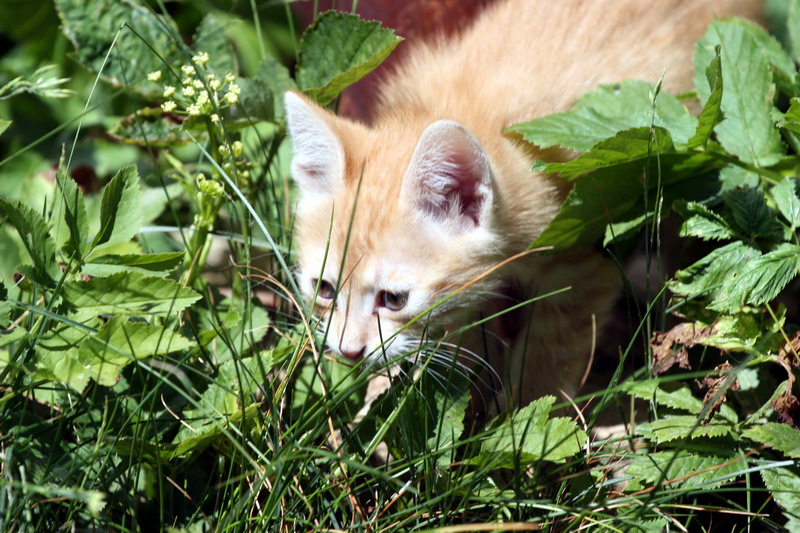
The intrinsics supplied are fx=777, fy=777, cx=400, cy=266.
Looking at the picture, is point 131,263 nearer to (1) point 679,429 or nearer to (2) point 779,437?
(1) point 679,429

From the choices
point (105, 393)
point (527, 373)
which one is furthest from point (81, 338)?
point (527, 373)

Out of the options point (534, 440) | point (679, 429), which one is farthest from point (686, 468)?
point (534, 440)

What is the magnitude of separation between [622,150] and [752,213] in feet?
1.01

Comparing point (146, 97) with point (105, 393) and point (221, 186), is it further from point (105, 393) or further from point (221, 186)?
point (105, 393)

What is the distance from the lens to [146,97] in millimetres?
2086

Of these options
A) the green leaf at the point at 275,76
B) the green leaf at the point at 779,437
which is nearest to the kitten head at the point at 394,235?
the green leaf at the point at 275,76

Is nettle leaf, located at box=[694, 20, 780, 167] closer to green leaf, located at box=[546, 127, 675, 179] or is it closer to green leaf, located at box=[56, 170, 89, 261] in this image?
green leaf, located at box=[546, 127, 675, 179]

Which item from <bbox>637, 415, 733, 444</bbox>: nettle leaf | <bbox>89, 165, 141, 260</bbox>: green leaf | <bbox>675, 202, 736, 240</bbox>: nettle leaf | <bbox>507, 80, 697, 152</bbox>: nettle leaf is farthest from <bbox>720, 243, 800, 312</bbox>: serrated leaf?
<bbox>89, 165, 141, 260</bbox>: green leaf

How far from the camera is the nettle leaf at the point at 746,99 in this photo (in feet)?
5.84

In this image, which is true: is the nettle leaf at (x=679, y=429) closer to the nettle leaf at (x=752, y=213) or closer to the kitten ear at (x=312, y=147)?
the nettle leaf at (x=752, y=213)

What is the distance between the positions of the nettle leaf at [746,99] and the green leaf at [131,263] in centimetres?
126

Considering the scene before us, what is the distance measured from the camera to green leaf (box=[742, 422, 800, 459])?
1438 mm

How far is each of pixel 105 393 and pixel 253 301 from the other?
0.46m

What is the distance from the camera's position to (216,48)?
2.16 m
